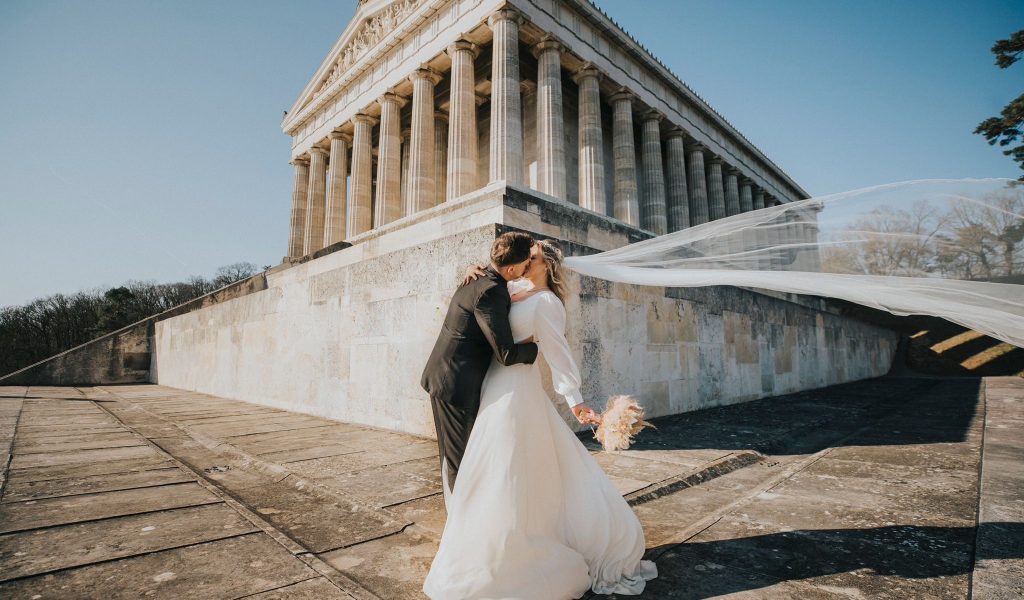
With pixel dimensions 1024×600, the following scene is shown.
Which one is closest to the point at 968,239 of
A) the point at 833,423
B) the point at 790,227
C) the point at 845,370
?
the point at 790,227

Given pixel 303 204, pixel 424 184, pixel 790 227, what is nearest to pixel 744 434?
pixel 790 227

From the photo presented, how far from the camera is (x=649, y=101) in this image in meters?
22.7

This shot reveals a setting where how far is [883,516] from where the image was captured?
119 inches

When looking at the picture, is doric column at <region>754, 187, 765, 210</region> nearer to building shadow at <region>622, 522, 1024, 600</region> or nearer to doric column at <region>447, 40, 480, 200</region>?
doric column at <region>447, 40, 480, 200</region>

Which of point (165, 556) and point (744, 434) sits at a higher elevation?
point (165, 556)

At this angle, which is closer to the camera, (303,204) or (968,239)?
(968,239)

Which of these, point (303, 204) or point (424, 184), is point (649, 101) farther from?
point (303, 204)

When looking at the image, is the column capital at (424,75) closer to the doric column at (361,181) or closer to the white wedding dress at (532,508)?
the doric column at (361,181)

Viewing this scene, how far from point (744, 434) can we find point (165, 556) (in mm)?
6178

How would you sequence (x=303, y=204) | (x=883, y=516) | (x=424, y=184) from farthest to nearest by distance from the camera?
1. (x=303, y=204)
2. (x=424, y=184)
3. (x=883, y=516)

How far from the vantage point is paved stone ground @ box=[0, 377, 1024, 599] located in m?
2.18

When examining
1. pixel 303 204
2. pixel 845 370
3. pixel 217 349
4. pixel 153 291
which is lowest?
pixel 845 370

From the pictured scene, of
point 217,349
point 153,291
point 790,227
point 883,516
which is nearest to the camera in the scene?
point 883,516

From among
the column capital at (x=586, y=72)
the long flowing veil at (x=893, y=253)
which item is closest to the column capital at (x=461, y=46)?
the column capital at (x=586, y=72)
